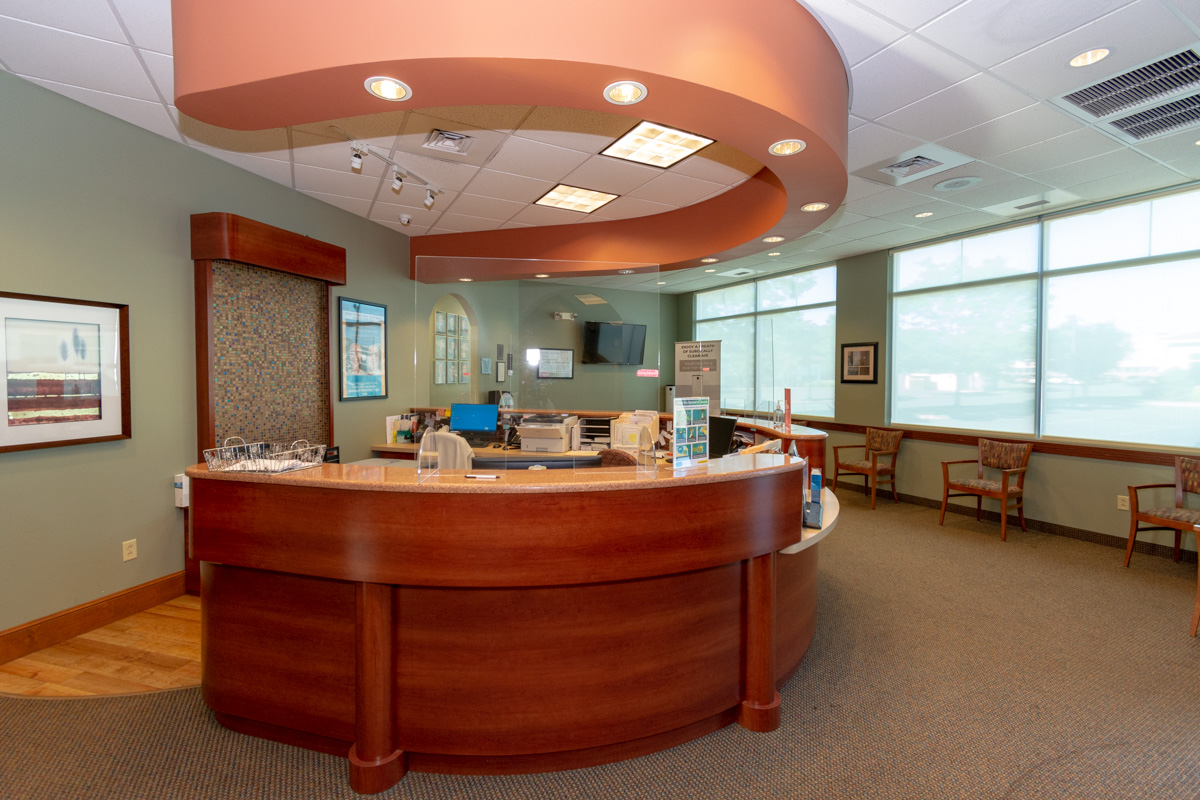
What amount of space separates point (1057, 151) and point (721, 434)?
297cm

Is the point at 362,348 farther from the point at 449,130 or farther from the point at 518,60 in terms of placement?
the point at 518,60

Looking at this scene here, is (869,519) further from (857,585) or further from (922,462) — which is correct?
(857,585)

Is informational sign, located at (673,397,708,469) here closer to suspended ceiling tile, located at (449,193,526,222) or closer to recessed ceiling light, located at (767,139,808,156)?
recessed ceiling light, located at (767,139,808,156)

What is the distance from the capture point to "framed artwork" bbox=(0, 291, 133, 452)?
284 cm

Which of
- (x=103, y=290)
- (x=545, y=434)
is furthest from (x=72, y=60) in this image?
(x=545, y=434)

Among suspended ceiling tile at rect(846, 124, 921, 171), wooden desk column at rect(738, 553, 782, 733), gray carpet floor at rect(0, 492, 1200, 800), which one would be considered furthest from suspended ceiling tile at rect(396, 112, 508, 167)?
gray carpet floor at rect(0, 492, 1200, 800)

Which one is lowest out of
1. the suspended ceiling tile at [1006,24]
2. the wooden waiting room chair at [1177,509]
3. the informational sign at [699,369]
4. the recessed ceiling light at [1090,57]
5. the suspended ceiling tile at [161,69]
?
the wooden waiting room chair at [1177,509]

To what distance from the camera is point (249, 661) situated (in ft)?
7.30

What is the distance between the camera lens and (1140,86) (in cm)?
293

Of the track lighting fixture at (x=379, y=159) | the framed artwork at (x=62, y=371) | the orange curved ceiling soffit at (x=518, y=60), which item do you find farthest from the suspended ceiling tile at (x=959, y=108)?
the framed artwork at (x=62, y=371)

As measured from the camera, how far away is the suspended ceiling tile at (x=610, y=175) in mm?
3830

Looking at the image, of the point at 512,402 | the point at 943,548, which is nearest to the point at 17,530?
the point at 512,402

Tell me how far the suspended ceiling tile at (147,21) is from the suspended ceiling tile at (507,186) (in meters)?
1.87

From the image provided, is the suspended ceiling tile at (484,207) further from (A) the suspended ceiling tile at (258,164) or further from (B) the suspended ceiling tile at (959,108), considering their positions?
(B) the suspended ceiling tile at (959,108)
